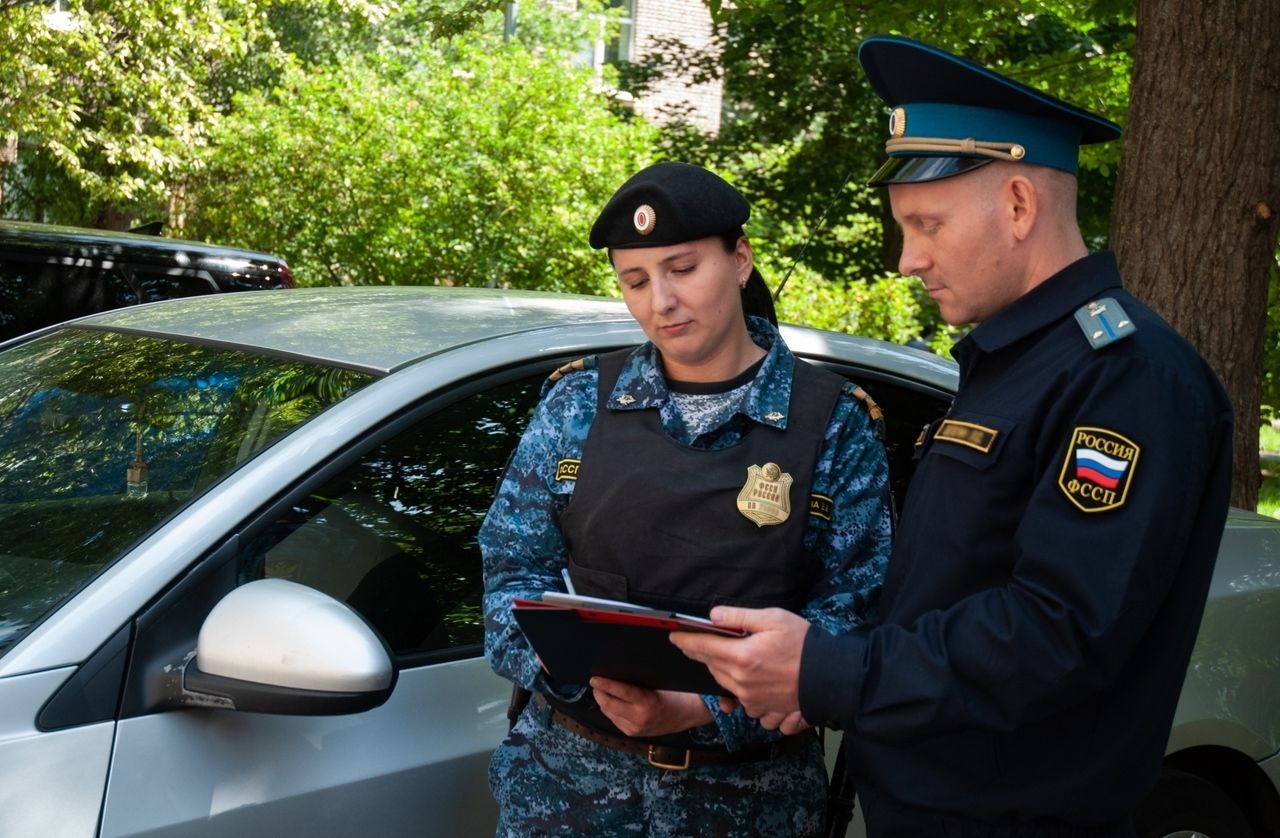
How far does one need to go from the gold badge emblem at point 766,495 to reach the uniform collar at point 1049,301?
370mm

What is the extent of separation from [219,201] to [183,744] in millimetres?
12275

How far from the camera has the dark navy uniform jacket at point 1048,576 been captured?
63.8 inches

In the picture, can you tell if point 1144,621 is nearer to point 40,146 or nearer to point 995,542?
point 995,542

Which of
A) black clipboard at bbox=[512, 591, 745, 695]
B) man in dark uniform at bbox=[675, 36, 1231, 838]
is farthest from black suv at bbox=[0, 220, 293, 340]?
man in dark uniform at bbox=[675, 36, 1231, 838]

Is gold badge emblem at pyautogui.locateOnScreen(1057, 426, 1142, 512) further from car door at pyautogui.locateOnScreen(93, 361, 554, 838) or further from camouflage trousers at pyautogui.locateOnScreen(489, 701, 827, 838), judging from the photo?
car door at pyautogui.locateOnScreen(93, 361, 554, 838)

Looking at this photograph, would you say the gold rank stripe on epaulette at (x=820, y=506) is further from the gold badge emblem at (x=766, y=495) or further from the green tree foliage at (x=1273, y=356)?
the green tree foliage at (x=1273, y=356)

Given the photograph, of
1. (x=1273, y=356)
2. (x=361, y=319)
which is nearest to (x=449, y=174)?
(x=1273, y=356)

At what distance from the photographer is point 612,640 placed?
1778 millimetres

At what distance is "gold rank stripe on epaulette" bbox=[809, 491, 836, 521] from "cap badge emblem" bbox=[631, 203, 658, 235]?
18.2 inches

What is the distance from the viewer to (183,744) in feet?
6.61

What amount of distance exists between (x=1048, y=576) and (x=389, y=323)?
1492 mm

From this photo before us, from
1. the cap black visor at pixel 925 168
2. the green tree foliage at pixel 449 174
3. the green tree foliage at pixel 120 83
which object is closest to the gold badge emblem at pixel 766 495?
the cap black visor at pixel 925 168

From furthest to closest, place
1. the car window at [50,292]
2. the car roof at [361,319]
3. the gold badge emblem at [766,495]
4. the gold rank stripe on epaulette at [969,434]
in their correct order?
the car window at [50,292] < the car roof at [361,319] < the gold badge emblem at [766,495] < the gold rank stripe on epaulette at [969,434]

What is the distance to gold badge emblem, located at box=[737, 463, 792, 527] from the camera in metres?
2.06
